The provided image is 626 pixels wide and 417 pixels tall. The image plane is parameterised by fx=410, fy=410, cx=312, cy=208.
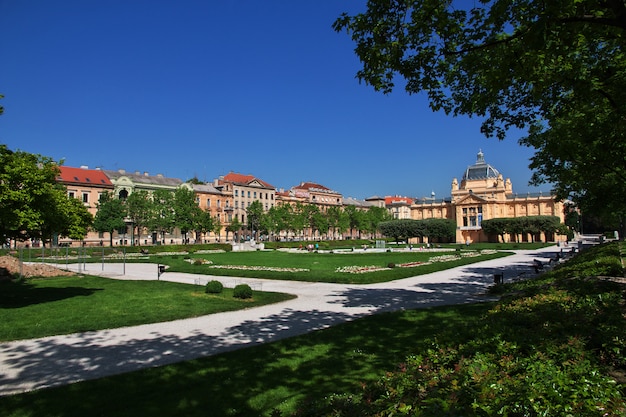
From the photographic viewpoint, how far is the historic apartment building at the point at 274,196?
267 ft

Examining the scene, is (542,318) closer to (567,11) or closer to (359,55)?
(567,11)

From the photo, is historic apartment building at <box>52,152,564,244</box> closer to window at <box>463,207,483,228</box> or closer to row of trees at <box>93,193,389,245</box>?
window at <box>463,207,483,228</box>

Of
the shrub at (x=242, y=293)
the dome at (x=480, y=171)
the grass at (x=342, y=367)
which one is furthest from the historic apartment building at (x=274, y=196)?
the grass at (x=342, y=367)

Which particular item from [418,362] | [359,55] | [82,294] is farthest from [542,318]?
[82,294]

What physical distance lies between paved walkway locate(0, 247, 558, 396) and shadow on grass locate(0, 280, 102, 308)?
763 centimetres

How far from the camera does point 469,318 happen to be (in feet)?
41.0

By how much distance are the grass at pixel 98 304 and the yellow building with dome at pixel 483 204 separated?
8720 centimetres

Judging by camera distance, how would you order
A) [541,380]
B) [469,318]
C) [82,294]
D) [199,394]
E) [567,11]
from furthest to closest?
[82,294]
[469,318]
[199,394]
[567,11]
[541,380]

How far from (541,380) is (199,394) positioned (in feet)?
18.3

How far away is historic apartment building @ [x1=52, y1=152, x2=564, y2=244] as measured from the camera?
81.5 metres

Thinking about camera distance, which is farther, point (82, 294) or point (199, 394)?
point (82, 294)

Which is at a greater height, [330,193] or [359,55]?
[330,193]

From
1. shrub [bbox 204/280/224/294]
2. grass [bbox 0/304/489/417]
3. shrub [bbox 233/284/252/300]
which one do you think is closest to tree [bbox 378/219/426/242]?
shrub [bbox 204/280/224/294]

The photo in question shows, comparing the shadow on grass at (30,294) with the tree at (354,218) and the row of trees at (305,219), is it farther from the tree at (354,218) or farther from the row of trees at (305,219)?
the tree at (354,218)
